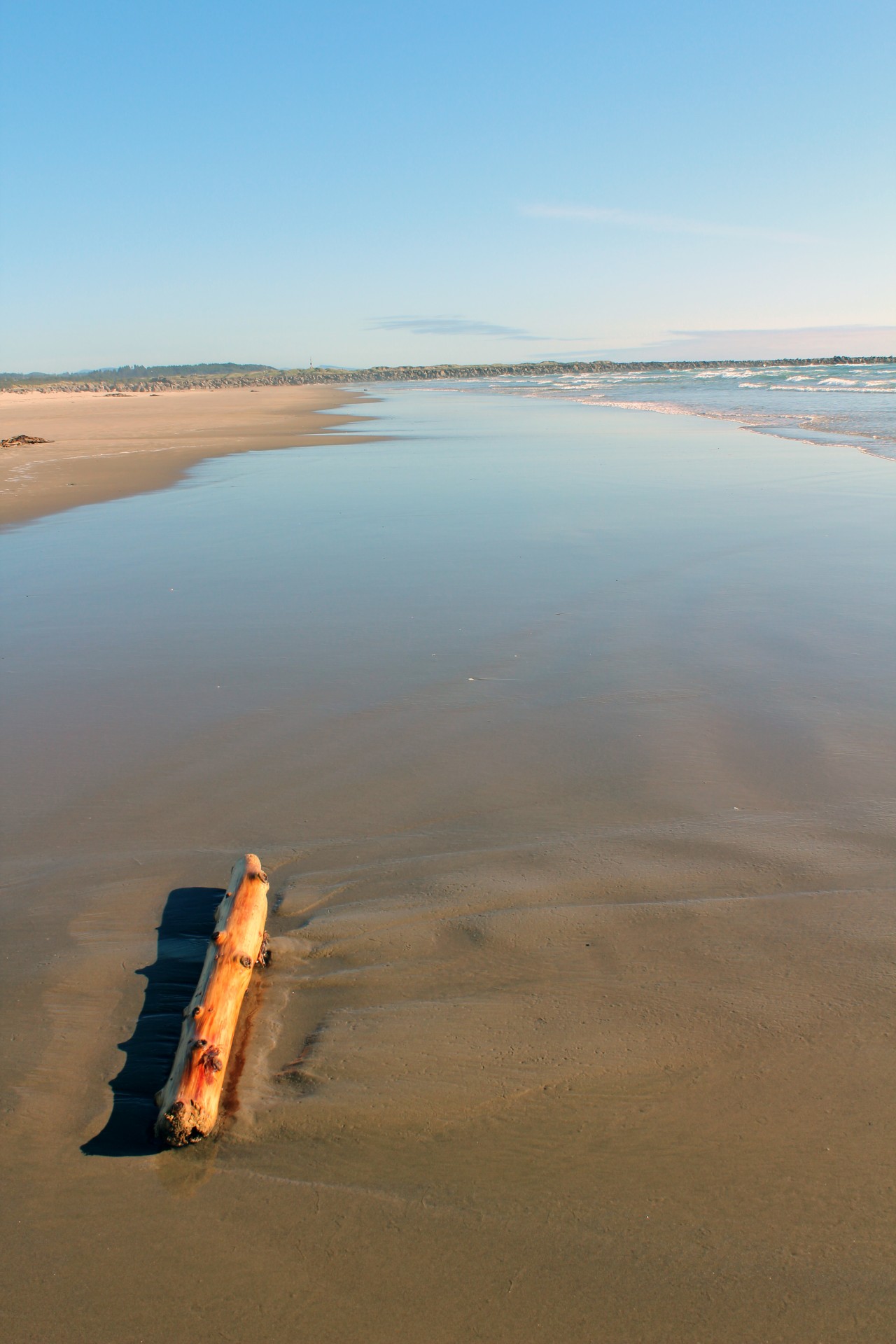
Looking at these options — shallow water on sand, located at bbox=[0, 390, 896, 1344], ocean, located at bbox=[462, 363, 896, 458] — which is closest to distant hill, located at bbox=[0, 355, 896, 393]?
ocean, located at bbox=[462, 363, 896, 458]

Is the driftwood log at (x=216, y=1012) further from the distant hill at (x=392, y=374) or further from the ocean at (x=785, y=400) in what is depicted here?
the distant hill at (x=392, y=374)

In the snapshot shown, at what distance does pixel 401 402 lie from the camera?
42.7m

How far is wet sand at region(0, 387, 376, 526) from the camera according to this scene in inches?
541

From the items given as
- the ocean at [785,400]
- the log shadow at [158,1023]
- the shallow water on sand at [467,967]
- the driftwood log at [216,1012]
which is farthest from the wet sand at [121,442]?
the ocean at [785,400]

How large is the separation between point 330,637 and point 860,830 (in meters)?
3.77

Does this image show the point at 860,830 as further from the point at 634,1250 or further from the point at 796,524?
the point at 796,524

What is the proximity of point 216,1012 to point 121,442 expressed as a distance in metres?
21.2

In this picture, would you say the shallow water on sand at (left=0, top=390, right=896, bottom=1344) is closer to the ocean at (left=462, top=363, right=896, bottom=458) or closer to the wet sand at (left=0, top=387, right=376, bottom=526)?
the wet sand at (left=0, top=387, right=376, bottom=526)

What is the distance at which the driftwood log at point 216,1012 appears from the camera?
221 cm

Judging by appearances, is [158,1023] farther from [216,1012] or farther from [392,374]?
[392,374]

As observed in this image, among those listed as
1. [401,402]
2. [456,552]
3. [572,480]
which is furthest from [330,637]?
[401,402]

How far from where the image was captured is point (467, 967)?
2836mm

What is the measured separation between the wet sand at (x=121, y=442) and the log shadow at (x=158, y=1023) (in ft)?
32.1

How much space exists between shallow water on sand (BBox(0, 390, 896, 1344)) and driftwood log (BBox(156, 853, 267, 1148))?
0.08 meters
